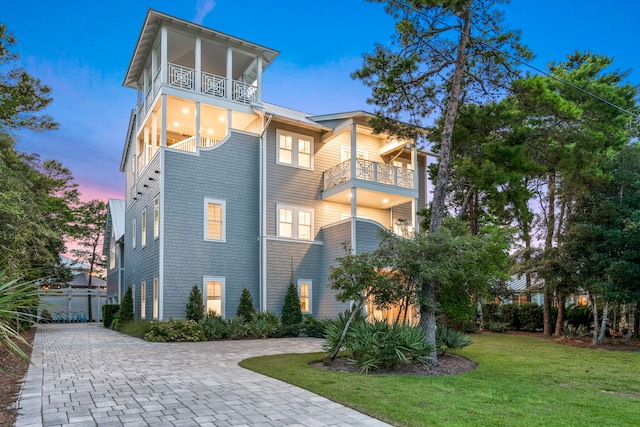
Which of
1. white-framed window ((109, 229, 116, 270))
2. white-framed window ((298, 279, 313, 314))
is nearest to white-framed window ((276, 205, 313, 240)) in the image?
white-framed window ((298, 279, 313, 314))

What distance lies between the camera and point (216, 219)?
60.1 ft

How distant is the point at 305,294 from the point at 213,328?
475 cm

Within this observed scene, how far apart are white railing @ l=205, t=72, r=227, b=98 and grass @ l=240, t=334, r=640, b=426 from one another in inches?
480

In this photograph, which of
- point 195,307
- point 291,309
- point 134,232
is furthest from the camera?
point 134,232

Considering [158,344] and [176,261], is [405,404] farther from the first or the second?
[176,261]

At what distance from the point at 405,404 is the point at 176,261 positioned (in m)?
12.8

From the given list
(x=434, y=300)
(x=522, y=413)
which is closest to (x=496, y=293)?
(x=434, y=300)

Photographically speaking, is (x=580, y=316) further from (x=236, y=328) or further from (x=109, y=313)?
(x=109, y=313)

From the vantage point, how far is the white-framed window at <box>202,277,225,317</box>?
689 inches

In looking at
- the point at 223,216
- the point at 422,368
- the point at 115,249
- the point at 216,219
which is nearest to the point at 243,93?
the point at 223,216

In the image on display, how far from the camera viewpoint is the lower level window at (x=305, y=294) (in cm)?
1922

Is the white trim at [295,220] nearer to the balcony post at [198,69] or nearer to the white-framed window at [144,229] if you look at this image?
the balcony post at [198,69]

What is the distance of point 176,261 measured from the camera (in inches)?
671

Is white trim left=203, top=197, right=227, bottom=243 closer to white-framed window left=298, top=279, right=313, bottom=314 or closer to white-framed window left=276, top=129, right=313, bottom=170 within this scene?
white-framed window left=276, top=129, right=313, bottom=170
